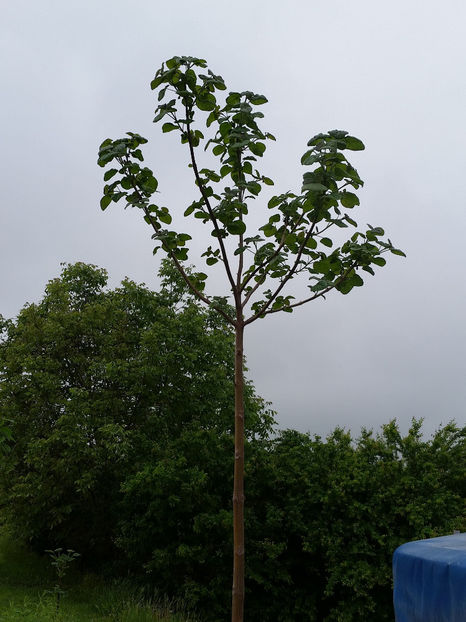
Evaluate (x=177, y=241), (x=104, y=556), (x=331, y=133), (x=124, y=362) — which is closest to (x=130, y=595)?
(x=104, y=556)

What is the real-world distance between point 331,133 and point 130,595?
15.3 metres

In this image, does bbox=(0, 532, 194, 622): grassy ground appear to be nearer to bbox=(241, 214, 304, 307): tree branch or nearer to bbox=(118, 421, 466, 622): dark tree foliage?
bbox=(118, 421, 466, 622): dark tree foliage

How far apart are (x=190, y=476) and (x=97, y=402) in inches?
155

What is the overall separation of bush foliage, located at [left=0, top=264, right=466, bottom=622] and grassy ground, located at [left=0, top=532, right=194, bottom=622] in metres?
1.37

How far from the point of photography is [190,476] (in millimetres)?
17062

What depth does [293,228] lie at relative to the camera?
5.70 meters

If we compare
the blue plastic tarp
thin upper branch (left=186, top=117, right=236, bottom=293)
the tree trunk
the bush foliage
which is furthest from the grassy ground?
thin upper branch (left=186, top=117, right=236, bottom=293)

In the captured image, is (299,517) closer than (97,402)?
Yes

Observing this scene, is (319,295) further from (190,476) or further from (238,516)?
(190,476)

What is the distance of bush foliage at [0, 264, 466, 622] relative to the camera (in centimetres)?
1677

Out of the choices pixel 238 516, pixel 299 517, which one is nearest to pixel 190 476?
pixel 299 517

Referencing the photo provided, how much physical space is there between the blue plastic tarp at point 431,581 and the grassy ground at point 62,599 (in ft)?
29.9

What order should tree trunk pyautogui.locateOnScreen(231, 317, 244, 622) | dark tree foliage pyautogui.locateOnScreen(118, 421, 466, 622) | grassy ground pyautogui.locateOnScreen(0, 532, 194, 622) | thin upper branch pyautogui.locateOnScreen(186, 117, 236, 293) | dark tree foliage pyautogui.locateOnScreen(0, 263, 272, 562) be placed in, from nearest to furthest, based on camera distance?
tree trunk pyautogui.locateOnScreen(231, 317, 244, 622)
thin upper branch pyautogui.locateOnScreen(186, 117, 236, 293)
grassy ground pyautogui.locateOnScreen(0, 532, 194, 622)
dark tree foliage pyautogui.locateOnScreen(118, 421, 466, 622)
dark tree foliage pyautogui.locateOnScreen(0, 263, 272, 562)

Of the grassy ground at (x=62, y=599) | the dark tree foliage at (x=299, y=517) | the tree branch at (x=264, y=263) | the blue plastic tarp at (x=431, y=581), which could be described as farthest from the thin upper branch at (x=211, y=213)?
the dark tree foliage at (x=299, y=517)
